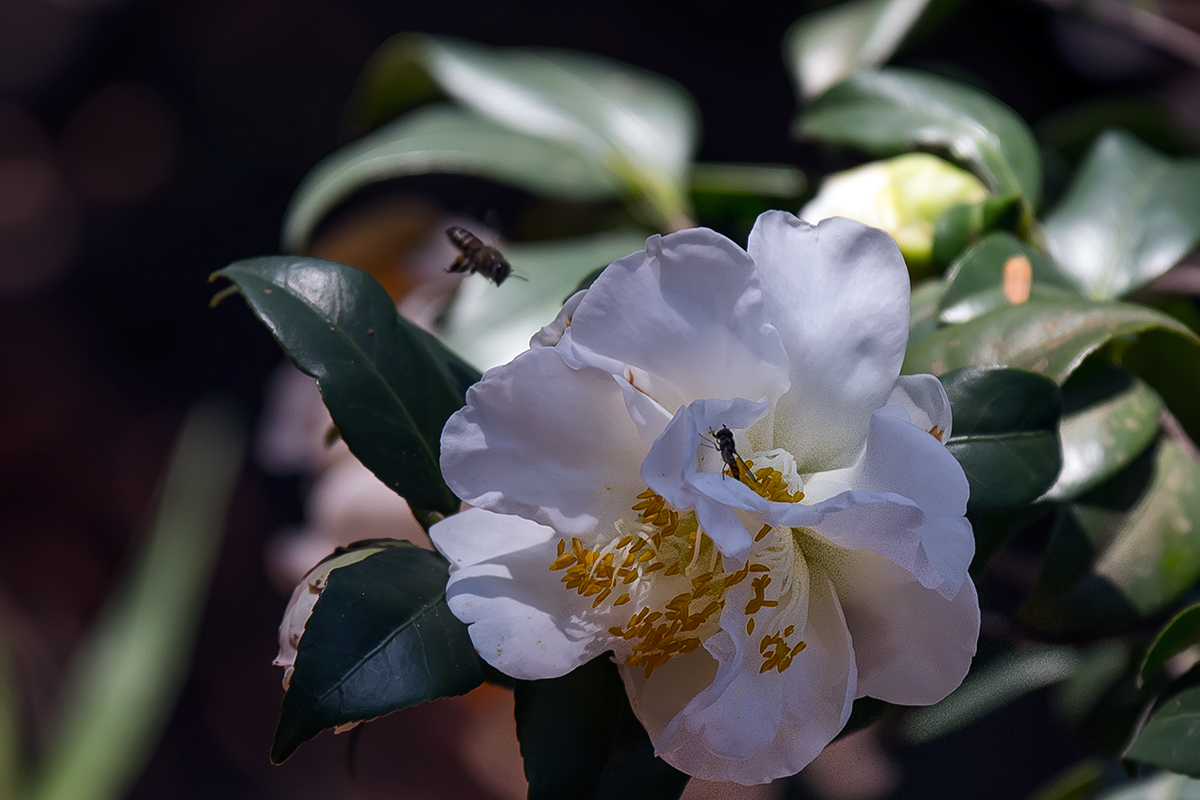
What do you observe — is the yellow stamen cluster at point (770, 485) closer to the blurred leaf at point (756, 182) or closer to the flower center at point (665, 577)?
the flower center at point (665, 577)

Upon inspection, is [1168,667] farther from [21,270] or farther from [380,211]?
[21,270]

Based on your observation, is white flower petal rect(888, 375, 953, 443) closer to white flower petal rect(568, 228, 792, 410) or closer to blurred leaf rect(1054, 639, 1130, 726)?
white flower petal rect(568, 228, 792, 410)

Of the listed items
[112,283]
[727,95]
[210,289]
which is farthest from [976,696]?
[112,283]

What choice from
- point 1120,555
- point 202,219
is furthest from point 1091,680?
point 202,219

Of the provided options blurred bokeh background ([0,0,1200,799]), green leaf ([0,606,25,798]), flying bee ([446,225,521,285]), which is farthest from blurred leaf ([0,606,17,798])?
flying bee ([446,225,521,285])

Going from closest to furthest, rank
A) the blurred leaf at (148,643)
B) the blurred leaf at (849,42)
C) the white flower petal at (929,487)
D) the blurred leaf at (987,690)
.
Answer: the white flower petal at (929,487) < the blurred leaf at (987,690) < the blurred leaf at (849,42) < the blurred leaf at (148,643)

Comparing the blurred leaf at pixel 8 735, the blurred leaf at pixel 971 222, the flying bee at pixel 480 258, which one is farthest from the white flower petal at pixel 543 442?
the blurred leaf at pixel 8 735
